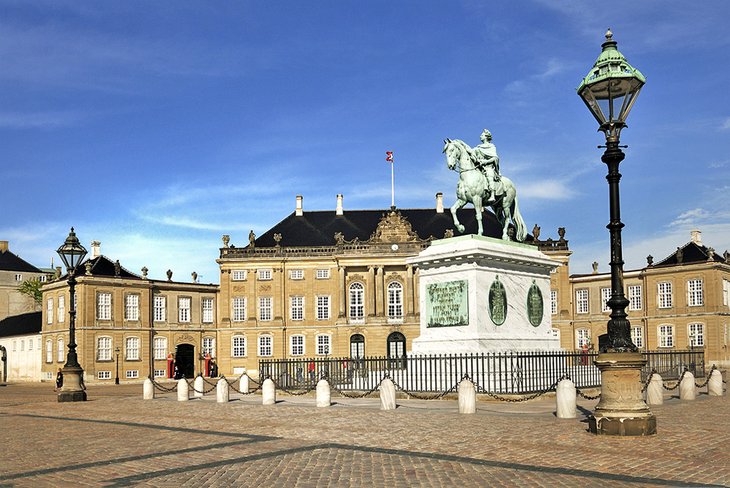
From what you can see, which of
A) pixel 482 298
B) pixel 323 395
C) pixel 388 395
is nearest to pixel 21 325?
pixel 323 395

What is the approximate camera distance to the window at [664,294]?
60906 millimetres

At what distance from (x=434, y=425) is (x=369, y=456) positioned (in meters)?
3.68

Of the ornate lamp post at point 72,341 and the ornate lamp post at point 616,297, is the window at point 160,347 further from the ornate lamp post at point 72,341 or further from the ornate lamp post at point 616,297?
the ornate lamp post at point 616,297

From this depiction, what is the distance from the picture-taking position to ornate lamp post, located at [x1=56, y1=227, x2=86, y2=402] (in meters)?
23.5

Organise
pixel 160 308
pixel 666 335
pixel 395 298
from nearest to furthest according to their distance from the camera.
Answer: pixel 666 335, pixel 160 308, pixel 395 298

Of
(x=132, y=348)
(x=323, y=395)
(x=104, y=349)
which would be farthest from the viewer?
(x=132, y=348)

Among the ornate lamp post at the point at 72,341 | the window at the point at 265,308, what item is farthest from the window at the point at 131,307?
the ornate lamp post at the point at 72,341

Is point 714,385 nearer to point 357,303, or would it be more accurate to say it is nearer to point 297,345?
point 357,303

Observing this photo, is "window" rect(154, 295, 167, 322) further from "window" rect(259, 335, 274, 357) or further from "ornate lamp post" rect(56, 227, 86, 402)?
"ornate lamp post" rect(56, 227, 86, 402)

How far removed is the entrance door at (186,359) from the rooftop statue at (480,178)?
46035 millimetres

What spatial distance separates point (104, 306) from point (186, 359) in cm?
898

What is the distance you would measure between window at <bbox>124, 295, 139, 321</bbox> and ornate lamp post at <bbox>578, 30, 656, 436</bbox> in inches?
2069

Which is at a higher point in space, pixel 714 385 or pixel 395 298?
pixel 395 298

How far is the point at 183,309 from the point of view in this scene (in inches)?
2552
